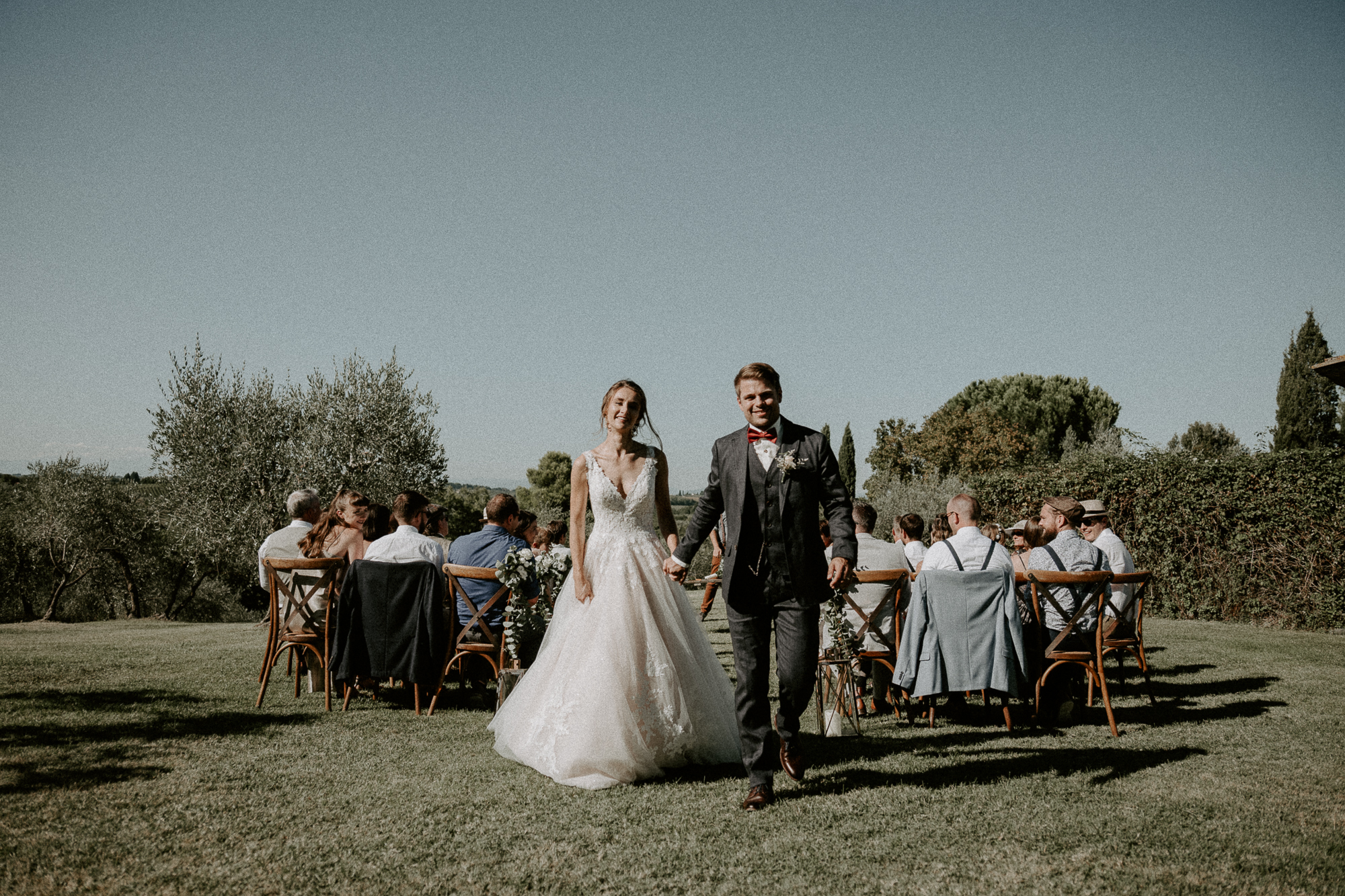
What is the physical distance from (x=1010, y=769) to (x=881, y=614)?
4.95 ft

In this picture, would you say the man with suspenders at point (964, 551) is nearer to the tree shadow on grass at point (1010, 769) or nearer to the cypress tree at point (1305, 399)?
the tree shadow on grass at point (1010, 769)

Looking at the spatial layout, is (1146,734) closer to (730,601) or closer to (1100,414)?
(730,601)

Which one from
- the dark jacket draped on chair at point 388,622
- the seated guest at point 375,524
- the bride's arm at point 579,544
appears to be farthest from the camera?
the seated guest at point 375,524

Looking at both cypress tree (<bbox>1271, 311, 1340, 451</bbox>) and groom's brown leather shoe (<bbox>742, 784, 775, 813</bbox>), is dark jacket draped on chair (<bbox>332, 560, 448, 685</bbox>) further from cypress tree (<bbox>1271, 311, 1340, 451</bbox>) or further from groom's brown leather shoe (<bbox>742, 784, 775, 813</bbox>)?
cypress tree (<bbox>1271, 311, 1340, 451</bbox>)

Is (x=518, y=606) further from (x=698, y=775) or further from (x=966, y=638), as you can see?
(x=966, y=638)

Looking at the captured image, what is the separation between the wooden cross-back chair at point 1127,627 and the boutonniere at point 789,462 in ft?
9.15

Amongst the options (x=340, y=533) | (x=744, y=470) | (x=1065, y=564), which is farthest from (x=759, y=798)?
(x=340, y=533)

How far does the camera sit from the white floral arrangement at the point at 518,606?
18.1 feet

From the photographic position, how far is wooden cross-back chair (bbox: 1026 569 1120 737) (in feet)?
16.8

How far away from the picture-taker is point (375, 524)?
282 inches

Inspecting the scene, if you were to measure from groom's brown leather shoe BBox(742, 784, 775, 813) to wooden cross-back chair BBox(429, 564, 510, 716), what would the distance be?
2623mm

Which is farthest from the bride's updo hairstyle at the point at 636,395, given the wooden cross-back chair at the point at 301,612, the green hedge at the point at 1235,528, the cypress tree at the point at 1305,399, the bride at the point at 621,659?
the cypress tree at the point at 1305,399

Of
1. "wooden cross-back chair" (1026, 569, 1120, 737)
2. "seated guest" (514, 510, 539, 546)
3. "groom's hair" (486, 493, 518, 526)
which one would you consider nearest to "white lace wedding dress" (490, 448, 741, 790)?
"groom's hair" (486, 493, 518, 526)

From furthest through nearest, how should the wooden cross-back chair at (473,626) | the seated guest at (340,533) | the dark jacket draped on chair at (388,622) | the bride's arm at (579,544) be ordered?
the seated guest at (340,533), the dark jacket draped on chair at (388,622), the wooden cross-back chair at (473,626), the bride's arm at (579,544)
